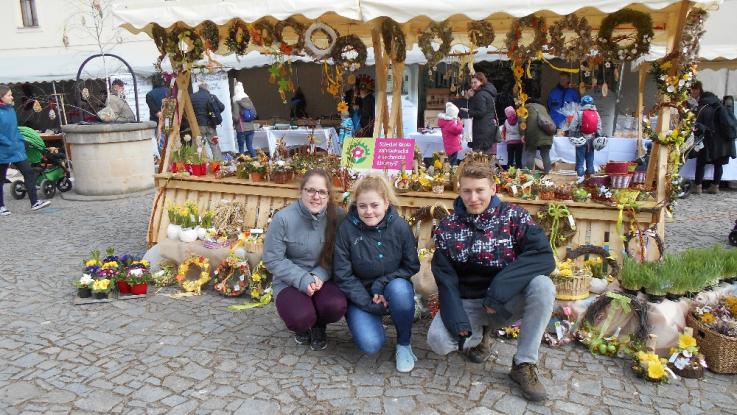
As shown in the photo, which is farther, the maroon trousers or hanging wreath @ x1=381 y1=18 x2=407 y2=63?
hanging wreath @ x1=381 y1=18 x2=407 y2=63

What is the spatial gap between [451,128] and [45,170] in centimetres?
735

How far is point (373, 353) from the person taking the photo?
365 cm

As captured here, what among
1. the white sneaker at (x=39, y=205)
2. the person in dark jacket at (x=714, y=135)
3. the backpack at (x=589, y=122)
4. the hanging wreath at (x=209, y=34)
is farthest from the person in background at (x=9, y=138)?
the person in dark jacket at (x=714, y=135)

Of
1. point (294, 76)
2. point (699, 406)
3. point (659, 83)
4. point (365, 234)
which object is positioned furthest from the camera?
point (294, 76)

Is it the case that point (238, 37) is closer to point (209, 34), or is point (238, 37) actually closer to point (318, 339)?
point (209, 34)

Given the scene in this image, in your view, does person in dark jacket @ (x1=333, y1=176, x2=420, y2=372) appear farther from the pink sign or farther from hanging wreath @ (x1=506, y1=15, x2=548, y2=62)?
hanging wreath @ (x1=506, y1=15, x2=548, y2=62)

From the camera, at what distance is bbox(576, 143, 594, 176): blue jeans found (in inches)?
348

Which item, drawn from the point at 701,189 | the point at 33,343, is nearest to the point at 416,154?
the point at 33,343

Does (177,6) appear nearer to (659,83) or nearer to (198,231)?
(198,231)

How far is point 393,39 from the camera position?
5613mm

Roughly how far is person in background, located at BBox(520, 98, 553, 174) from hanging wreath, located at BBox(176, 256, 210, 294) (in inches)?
229

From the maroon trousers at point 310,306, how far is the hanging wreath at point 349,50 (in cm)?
323

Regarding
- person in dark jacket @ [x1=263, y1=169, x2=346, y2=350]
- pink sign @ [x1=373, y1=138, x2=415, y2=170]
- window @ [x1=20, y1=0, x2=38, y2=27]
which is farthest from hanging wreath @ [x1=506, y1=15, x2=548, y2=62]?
window @ [x1=20, y1=0, x2=38, y2=27]

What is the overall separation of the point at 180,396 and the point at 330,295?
3.63ft
